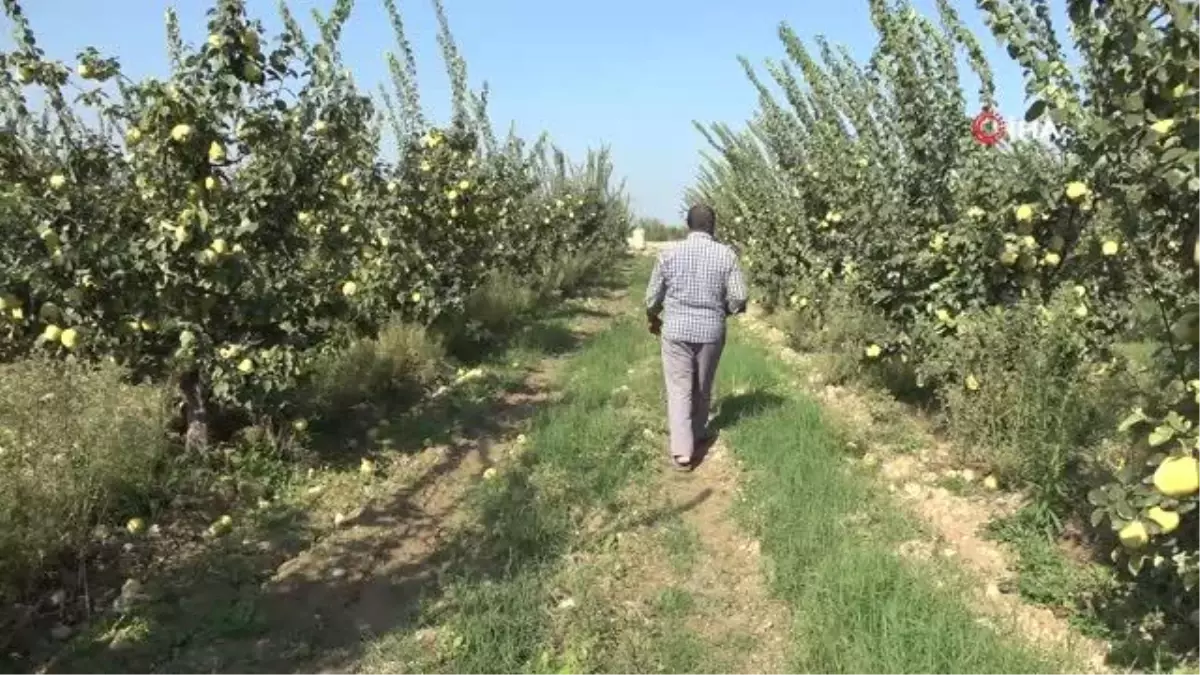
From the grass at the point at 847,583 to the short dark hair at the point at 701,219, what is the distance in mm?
1579

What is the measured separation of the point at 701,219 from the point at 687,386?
3.89 feet

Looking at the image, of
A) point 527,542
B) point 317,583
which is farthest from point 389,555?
point 527,542

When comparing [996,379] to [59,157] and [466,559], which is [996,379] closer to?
[466,559]

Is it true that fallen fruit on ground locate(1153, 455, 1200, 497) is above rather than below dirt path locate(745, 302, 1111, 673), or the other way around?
above

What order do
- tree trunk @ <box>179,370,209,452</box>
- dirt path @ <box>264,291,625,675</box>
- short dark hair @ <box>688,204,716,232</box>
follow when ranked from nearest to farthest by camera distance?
dirt path @ <box>264,291,625,675</box>
tree trunk @ <box>179,370,209,452</box>
short dark hair @ <box>688,204,716,232</box>

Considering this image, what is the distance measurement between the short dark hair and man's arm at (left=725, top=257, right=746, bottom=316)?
34 cm

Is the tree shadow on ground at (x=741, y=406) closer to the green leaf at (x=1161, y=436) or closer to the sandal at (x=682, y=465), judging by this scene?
the sandal at (x=682, y=465)

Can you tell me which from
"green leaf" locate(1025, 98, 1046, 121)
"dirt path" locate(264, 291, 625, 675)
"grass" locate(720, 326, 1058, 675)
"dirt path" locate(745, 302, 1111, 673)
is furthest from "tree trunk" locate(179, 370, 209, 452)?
"green leaf" locate(1025, 98, 1046, 121)

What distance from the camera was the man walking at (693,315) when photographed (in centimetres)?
627

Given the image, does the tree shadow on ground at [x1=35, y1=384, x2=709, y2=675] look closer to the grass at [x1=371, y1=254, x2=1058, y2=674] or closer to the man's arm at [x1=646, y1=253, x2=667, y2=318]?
the grass at [x1=371, y1=254, x2=1058, y2=674]

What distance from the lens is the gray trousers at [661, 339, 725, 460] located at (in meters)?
6.21

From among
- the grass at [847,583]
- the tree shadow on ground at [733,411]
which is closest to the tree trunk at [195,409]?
the tree shadow on ground at [733,411]

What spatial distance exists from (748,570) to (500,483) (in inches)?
68.8

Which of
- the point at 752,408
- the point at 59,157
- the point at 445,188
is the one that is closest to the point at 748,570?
the point at 752,408
